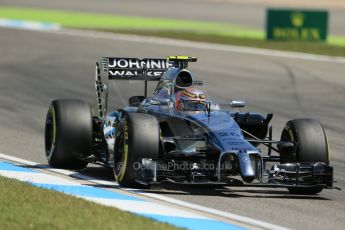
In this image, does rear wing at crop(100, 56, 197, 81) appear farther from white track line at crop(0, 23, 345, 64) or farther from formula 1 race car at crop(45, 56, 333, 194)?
white track line at crop(0, 23, 345, 64)

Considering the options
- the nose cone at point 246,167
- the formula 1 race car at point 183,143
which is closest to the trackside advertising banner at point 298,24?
the formula 1 race car at point 183,143

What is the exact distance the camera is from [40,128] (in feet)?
55.2

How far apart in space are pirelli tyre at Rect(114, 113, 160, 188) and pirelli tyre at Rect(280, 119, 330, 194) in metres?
1.56

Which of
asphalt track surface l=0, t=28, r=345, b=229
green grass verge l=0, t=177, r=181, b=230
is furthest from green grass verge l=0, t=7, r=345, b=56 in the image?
green grass verge l=0, t=177, r=181, b=230

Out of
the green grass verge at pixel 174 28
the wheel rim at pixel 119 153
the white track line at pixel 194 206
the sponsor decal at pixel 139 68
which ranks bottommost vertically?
the white track line at pixel 194 206

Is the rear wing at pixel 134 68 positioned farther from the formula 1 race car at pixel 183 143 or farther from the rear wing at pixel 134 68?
the formula 1 race car at pixel 183 143

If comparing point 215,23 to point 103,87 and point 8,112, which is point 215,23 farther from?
point 103,87

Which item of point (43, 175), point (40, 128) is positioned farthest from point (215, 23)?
point (43, 175)

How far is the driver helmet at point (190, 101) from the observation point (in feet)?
40.3

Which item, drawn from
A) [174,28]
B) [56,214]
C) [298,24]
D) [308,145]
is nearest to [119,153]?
[308,145]

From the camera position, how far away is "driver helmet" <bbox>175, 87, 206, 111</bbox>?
1227 cm

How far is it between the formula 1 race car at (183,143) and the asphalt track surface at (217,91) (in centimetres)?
21

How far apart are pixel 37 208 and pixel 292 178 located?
299 cm

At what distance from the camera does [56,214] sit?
9438 millimetres
